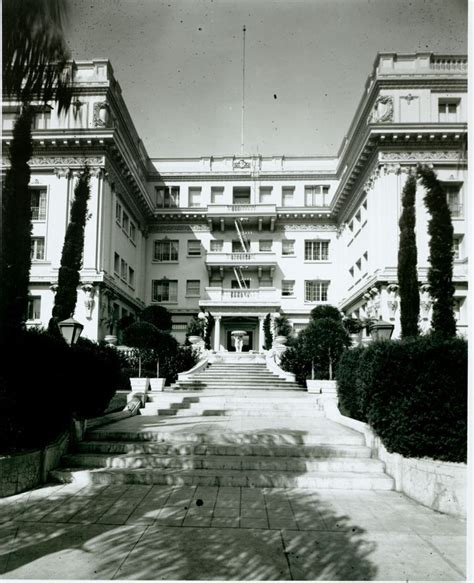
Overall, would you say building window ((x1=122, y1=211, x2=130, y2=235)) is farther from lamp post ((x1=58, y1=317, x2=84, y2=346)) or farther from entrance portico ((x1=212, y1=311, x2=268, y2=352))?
lamp post ((x1=58, y1=317, x2=84, y2=346))

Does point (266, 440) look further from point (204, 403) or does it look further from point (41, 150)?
point (41, 150)

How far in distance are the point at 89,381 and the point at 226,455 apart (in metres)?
2.61

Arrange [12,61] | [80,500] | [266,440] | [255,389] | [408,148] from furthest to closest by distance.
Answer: [408,148]
[255,389]
[266,440]
[80,500]
[12,61]

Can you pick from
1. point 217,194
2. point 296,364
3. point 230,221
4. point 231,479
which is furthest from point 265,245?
Result: point 231,479

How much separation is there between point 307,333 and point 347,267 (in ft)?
61.1

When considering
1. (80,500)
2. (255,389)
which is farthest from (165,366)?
(80,500)

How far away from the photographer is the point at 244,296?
105 ft

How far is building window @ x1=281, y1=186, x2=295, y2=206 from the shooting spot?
123 feet

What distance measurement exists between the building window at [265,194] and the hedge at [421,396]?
3221 centimetres

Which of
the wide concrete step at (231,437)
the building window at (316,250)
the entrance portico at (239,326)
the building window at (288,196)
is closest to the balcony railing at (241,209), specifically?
the building window at (288,196)

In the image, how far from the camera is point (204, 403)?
1221 centimetres

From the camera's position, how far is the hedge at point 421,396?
552 centimetres

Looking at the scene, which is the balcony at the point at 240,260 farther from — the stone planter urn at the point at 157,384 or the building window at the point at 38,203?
the stone planter urn at the point at 157,384

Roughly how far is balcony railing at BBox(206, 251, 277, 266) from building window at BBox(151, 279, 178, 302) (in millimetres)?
3683
